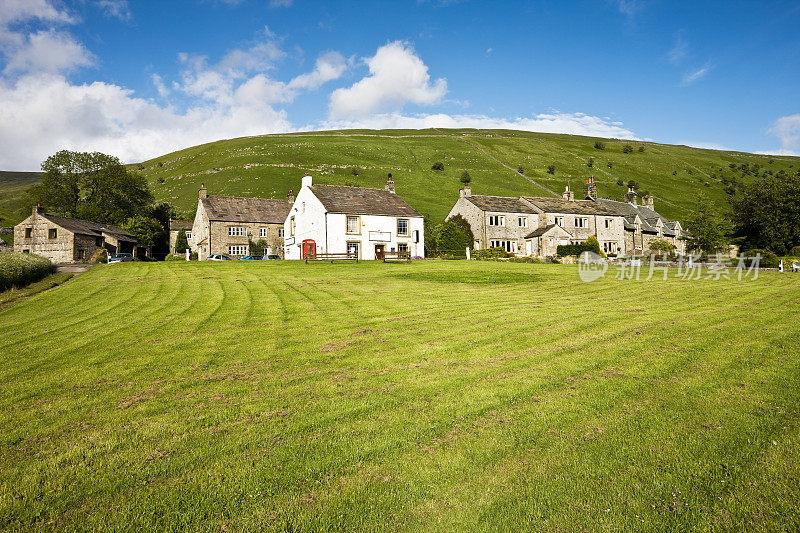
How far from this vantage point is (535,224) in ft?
208

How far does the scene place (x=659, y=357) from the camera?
29.2 feet

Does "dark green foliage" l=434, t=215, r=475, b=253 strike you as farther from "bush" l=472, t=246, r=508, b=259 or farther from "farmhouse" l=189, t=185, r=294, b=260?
"farmhouse" l=189, t=185, r=294, b=260

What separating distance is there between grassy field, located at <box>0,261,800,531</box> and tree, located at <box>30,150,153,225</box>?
253 feet

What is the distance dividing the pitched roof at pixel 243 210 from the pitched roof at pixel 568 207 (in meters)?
41.1

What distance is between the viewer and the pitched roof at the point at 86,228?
5472cm

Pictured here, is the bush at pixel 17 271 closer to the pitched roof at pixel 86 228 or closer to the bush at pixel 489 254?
the pitched roof at pixel 86 228

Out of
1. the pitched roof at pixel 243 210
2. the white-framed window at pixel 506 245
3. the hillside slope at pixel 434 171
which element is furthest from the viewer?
the hillside slope at pixel 434 171

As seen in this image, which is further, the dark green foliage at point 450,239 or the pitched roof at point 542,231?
the pitched roof at point 542,231

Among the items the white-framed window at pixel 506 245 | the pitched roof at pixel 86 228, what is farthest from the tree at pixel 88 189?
the white-framed window at pixel 506 245

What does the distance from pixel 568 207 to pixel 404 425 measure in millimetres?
66214

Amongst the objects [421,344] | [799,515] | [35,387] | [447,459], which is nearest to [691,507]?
[799,515]

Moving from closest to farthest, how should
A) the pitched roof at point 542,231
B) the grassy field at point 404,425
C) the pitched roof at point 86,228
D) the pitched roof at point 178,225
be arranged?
the grassy field at point 404,425
the pitched roof at point 86,228
the pitched roof at point 542,231
the pitched roof at point 178,225

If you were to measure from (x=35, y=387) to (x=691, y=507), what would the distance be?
33.0 ft

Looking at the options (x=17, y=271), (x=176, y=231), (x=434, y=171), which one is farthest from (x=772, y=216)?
(x=176, y=231)
